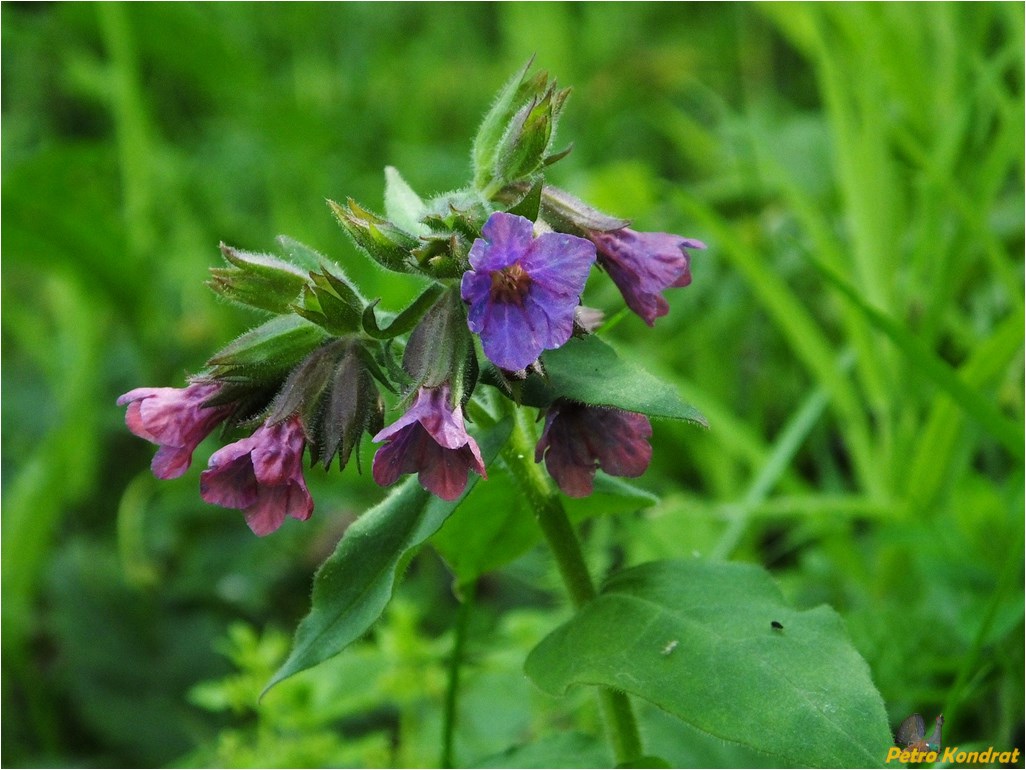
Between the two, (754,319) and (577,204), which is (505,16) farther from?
(577,204)

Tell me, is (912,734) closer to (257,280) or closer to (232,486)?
(232,486)

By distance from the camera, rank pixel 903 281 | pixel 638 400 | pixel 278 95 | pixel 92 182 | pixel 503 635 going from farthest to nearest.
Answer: pixel 278 95 < pixel 92 182 < pixel 903 281 < pixel 503 635 < pixel 638 400

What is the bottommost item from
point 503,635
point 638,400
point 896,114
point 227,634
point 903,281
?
point 227,634

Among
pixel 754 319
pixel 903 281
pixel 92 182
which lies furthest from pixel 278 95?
pixel 903 281

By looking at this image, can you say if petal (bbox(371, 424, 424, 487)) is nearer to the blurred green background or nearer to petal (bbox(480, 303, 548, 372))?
petal (bbox(480, 303, 548, 372))

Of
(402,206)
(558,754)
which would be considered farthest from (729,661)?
(402,206)

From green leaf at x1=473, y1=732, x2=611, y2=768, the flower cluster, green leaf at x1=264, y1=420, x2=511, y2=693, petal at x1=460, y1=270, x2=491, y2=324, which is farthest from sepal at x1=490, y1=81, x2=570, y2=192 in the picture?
green leaf at x1=473, y1=732, x2=611, y2=768

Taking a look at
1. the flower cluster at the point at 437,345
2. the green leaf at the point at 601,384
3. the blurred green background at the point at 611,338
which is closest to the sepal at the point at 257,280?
the flower cluster at the point at 437,345
